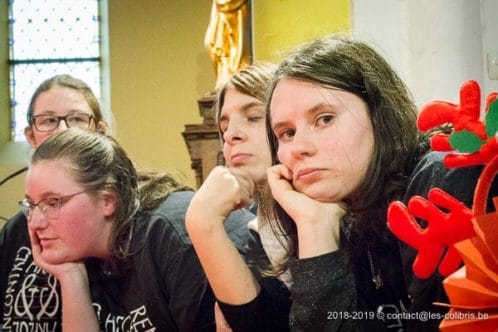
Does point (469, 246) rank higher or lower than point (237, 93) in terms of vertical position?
lower

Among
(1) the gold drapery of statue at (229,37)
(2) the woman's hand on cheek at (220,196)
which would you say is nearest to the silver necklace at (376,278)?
(2) the woman's hand on cheek at (220,196)

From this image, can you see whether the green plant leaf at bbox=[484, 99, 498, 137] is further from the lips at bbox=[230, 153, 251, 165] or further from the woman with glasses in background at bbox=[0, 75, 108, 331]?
the woman with glasses in background at bbox=[0, 75, 108, 331]

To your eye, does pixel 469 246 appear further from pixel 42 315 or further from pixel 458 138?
pixel 42 315

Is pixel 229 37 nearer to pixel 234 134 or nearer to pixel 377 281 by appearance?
pixel 234 134

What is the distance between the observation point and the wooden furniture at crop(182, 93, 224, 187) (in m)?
4.20

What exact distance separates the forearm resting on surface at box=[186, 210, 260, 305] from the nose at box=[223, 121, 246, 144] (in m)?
0.34

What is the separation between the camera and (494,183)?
93 cm

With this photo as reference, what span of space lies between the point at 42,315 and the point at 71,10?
5.06 metres

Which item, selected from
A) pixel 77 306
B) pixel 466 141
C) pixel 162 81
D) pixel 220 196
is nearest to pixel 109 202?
pixel 77 306

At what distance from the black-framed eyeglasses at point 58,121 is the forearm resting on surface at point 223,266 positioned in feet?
3.36

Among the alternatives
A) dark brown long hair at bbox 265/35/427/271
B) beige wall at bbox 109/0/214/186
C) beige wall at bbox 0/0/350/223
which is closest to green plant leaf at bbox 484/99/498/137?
dark brown long hair at bbox 265/35/427/271

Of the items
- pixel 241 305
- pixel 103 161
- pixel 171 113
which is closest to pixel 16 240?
pixel 103 161

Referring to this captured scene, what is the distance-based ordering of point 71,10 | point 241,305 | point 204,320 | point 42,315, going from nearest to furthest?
point 241,305 < point 204,320 < point 42,315 < point 71,10

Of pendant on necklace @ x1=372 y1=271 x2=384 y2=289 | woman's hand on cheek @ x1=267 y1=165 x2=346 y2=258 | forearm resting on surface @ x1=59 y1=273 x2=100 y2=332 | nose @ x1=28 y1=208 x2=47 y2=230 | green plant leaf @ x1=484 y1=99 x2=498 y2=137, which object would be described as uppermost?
green plant leaf @ x1=484 y1=99 x2=498 y2=137
